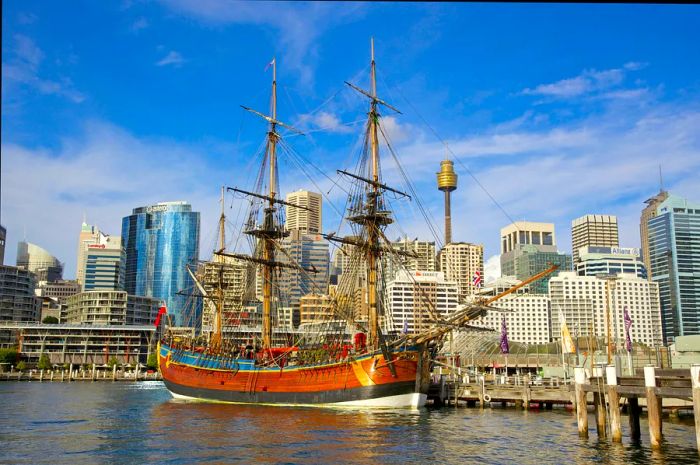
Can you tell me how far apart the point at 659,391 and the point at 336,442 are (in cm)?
1826

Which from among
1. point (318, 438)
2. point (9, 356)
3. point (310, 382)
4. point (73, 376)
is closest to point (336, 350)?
point (310, 382)

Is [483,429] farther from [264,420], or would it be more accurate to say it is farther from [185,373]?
[185,373]

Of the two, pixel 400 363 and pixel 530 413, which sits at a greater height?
pixel 400 363

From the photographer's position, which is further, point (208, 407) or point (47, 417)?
point (208, 407)

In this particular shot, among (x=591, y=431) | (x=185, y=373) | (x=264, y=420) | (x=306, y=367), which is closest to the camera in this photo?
(x=591, y=431)

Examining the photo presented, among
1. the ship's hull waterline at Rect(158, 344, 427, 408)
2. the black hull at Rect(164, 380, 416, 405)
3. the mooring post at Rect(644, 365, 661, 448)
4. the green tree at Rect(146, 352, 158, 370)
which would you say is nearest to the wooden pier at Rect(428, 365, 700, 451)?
the mooring post at Rect(644, 365, 661, 448)

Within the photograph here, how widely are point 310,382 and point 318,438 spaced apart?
816 inches

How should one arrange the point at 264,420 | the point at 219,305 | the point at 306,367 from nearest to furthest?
the point at 264,420 → the point at 306,367 → the point at 219,305

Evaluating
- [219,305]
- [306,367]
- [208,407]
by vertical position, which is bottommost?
[208,407]

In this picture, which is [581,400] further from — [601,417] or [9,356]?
[9,356]

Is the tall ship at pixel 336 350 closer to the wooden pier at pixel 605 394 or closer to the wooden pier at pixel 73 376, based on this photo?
the wooden pier at pixel 605 394

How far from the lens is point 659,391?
1266 inches

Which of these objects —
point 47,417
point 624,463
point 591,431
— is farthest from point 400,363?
point 47,417

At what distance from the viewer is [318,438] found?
40.9 meters
